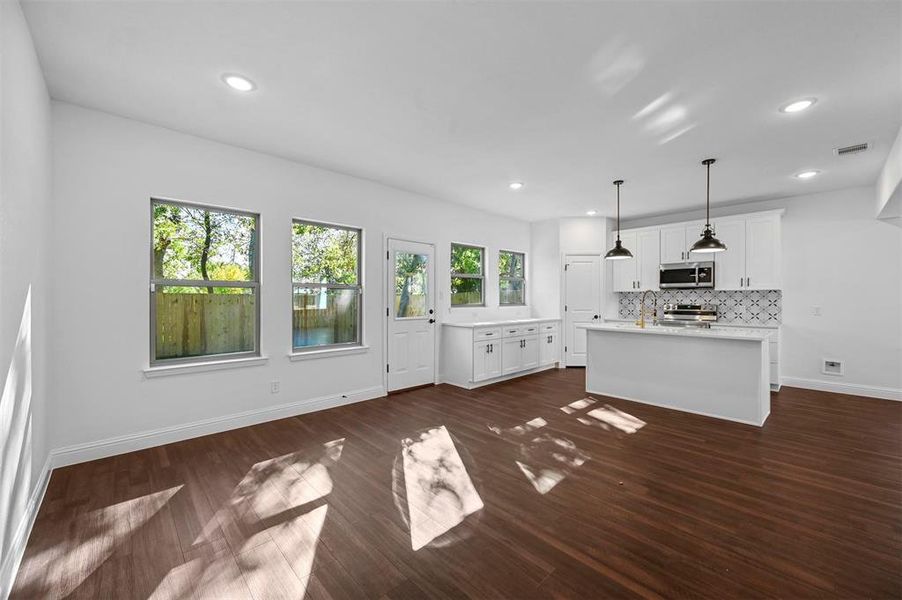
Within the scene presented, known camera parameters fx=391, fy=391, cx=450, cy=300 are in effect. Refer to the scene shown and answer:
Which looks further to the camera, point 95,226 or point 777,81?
point 95,226

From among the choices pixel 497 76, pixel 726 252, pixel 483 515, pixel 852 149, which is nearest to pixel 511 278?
pixel 726 252

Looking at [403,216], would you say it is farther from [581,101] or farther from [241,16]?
[241,16]

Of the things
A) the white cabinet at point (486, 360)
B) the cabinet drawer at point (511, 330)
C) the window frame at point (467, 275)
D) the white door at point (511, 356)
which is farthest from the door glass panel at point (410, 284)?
the white door at point (511, 356)

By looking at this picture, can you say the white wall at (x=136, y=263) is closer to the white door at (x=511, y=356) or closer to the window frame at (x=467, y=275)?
the window frame at (x=467, y=275)

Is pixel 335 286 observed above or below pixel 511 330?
above

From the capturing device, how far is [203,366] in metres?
3.58

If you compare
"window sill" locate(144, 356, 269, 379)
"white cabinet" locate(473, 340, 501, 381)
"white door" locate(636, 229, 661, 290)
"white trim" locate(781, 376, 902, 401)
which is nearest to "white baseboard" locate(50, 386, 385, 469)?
"window sill" locate(144, 356, 269, 379)

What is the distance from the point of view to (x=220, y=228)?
12.5ft

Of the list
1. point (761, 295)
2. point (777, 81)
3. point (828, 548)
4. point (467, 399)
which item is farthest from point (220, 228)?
point (761, 295)

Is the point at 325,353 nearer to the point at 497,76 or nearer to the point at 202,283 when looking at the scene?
the point at 202,283

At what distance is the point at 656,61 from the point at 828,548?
9.40ft

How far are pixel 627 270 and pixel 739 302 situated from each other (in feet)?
5.55

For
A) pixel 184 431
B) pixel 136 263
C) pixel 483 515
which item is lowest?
pixel 483 515

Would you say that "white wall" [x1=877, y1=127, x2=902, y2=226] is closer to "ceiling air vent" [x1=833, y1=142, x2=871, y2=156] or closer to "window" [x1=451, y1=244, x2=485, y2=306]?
"ceiling air vent" [x1=833, y1=142, x2=871, y2=156]
